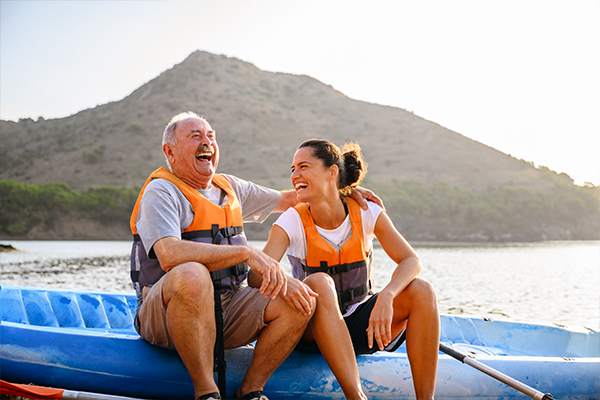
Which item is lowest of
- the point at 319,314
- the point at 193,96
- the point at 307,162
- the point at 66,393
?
the point at 66,393

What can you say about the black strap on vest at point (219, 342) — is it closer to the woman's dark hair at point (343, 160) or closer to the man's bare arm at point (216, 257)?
the man's bare arm at point (216, 257)

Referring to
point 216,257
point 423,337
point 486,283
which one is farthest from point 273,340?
point 486,283

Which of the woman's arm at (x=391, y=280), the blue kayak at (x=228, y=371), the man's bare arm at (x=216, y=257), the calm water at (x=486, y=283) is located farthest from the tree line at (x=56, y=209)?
the man's bare arm at (x=216, y=257)

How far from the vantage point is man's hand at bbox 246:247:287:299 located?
2420 mm

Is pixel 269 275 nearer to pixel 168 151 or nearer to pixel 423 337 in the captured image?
pixel 423 337

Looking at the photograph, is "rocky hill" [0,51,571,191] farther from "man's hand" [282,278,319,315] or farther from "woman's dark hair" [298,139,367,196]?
"man's hand" [282,278,319,315]

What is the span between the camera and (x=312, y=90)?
314 feet

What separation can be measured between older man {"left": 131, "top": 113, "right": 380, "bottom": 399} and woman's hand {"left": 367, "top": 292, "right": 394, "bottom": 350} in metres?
0.34

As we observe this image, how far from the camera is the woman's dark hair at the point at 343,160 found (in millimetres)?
3074

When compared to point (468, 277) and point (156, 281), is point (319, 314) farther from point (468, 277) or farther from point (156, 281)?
point (468, 277)

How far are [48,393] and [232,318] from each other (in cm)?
97

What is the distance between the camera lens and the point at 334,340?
246 centimetres

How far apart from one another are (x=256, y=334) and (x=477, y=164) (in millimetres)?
71662

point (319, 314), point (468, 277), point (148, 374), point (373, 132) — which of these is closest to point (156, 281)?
point (148, 374)
